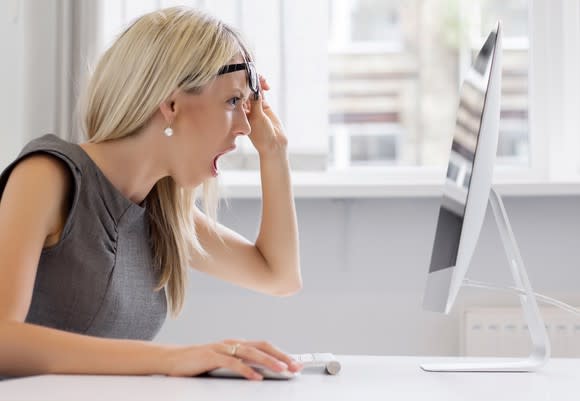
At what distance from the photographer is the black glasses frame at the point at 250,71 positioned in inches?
62.1

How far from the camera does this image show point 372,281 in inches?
96.2

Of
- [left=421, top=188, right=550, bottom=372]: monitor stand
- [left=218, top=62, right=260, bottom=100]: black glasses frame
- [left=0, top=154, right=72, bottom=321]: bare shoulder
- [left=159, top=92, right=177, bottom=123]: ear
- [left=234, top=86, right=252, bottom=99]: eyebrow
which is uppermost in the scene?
[left=218, top=62, right=260, bottom=100]: black glasses frame

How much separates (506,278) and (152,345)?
144 centimetres

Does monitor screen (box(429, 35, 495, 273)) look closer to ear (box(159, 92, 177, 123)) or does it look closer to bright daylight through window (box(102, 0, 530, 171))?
ear (box(159, 92, 177, 123))

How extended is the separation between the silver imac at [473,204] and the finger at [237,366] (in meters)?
0.28

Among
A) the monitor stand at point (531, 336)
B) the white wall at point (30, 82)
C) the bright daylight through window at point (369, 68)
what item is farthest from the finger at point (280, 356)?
the white wall at point (30, 82)

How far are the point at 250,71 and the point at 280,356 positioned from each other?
24.9 inches

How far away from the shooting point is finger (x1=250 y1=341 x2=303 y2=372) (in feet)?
3.84

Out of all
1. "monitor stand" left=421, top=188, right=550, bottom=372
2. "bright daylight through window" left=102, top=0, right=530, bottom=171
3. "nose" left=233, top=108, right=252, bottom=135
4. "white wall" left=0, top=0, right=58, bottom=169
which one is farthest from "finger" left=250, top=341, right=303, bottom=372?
"white wall" left=0, top=0, right=58, bottom=169

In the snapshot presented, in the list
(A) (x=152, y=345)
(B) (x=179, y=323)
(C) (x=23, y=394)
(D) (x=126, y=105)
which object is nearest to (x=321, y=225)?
(B) (x=179, y=323)

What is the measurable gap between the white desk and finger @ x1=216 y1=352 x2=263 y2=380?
0.04ft

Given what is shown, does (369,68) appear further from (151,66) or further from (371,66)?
(151,66)

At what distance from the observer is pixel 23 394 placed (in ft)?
3.46

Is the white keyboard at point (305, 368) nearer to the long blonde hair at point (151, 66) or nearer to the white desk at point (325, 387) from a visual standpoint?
the white desk at point (325, 387)
